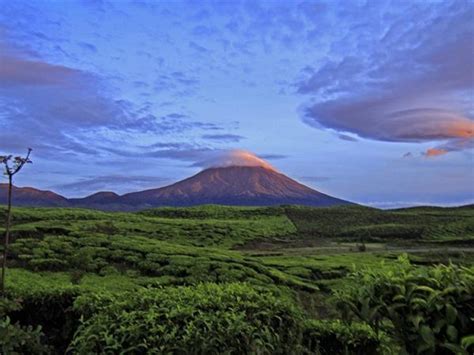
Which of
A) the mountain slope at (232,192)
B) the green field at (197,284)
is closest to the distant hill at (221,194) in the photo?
the mountain slope at (232,192)

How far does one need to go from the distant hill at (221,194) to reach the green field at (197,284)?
67272mm

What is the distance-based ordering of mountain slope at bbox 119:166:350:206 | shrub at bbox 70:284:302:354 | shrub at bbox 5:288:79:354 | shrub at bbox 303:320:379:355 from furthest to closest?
mountain slope at bbox 119:166:350:206 → shrub at bbox 5:288:79:354 → shrub at bbox 303:320:379:355 → shrub at bbox 70:284:302:354

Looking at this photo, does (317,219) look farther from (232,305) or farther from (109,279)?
(232,305)

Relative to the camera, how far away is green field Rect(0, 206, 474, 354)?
11.0ft

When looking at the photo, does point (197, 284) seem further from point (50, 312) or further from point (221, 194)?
point (221, 194)

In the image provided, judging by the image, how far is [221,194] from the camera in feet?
384

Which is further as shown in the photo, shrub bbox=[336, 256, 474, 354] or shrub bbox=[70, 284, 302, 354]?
shrub bbox=[70, 284, 302, 354]

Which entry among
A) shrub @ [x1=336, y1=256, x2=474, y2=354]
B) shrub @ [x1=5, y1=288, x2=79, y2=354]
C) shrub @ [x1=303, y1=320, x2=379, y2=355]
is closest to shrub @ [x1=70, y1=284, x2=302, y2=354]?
shrub @ [x1=303, y1=320, x2=379, y2=355]

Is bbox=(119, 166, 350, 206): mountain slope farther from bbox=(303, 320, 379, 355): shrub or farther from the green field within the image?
bbox=(303, 320, 379, 355): shrub

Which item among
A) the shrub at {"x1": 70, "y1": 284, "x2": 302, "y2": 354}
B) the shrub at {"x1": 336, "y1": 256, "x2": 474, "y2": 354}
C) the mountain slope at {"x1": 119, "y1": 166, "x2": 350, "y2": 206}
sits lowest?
the shrub at {"x1": 70, "y1": 284, "x2": 302, "y2": 354}

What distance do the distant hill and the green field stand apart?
67272 mm

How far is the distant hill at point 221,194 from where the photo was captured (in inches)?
4368

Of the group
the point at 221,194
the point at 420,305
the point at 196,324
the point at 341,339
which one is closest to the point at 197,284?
the point at 341,339

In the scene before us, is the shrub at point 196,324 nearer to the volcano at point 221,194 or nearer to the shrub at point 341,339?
the shrub at point 341,339
